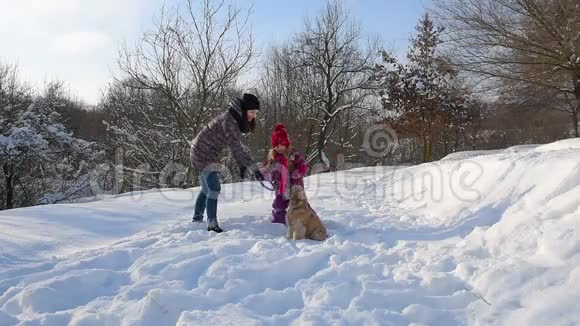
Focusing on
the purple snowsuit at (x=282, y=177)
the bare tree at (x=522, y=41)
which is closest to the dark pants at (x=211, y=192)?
the purple snowsuit at (x=282, y=177)

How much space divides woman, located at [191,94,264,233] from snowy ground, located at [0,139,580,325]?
45 cm

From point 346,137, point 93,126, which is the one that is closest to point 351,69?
point 346,137

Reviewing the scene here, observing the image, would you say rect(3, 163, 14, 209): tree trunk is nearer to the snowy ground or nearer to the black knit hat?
the snowy ground

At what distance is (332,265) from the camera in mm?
3508

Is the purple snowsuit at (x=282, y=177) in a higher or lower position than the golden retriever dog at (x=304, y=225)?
higher

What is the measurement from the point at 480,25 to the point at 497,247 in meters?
9.69

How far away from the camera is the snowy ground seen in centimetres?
261

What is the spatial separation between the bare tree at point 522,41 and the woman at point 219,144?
8.97 meters

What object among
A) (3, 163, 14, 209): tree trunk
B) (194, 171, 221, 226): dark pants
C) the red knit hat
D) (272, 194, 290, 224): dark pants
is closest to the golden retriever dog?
(272, 194, 290, 224): dark pants

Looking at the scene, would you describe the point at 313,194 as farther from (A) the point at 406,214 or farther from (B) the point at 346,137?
(B) the point at 346,137

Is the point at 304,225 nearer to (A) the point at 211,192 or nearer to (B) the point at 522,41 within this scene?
(A) the point at 211,192

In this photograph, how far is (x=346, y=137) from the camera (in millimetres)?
25688

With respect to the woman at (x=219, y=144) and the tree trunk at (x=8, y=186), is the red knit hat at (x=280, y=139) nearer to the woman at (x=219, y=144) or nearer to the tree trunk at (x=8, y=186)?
the woman at (x=219, y=144)

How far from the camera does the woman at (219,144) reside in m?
4.93
